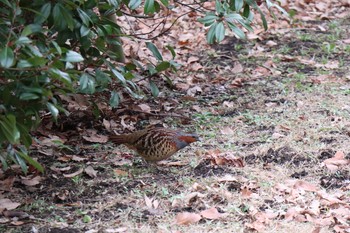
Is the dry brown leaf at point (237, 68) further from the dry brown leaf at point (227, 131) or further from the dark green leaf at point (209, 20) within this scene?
the dark green leaf at point (209, 20)

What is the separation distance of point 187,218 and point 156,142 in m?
0.96

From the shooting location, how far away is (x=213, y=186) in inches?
183

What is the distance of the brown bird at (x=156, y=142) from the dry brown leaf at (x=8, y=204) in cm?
107

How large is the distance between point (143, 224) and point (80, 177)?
2.94 ft

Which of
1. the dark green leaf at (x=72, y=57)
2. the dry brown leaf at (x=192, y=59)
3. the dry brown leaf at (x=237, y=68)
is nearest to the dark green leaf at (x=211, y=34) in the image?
the dark green leaf at (x=72, y=57)

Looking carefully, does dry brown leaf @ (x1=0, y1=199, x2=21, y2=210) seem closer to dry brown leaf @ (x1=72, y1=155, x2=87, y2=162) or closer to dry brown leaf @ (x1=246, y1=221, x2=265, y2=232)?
dry brown leaf @ (x1=72, y1=155, x2=87, y2=162)

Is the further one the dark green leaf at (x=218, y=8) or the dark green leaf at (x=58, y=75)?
the dark green leaf at (x=218, y=8)

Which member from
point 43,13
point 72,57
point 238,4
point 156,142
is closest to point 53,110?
point 72,57

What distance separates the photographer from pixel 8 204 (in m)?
4.32

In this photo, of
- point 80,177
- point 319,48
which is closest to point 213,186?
point 80,177

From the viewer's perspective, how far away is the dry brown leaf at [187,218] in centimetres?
415

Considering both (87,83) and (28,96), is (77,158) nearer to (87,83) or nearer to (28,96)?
(87,83)

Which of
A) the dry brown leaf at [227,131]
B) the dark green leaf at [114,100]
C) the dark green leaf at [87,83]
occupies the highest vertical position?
the dark green leaf at [87,83]

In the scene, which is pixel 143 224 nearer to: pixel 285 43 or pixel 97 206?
pixel 97 206
